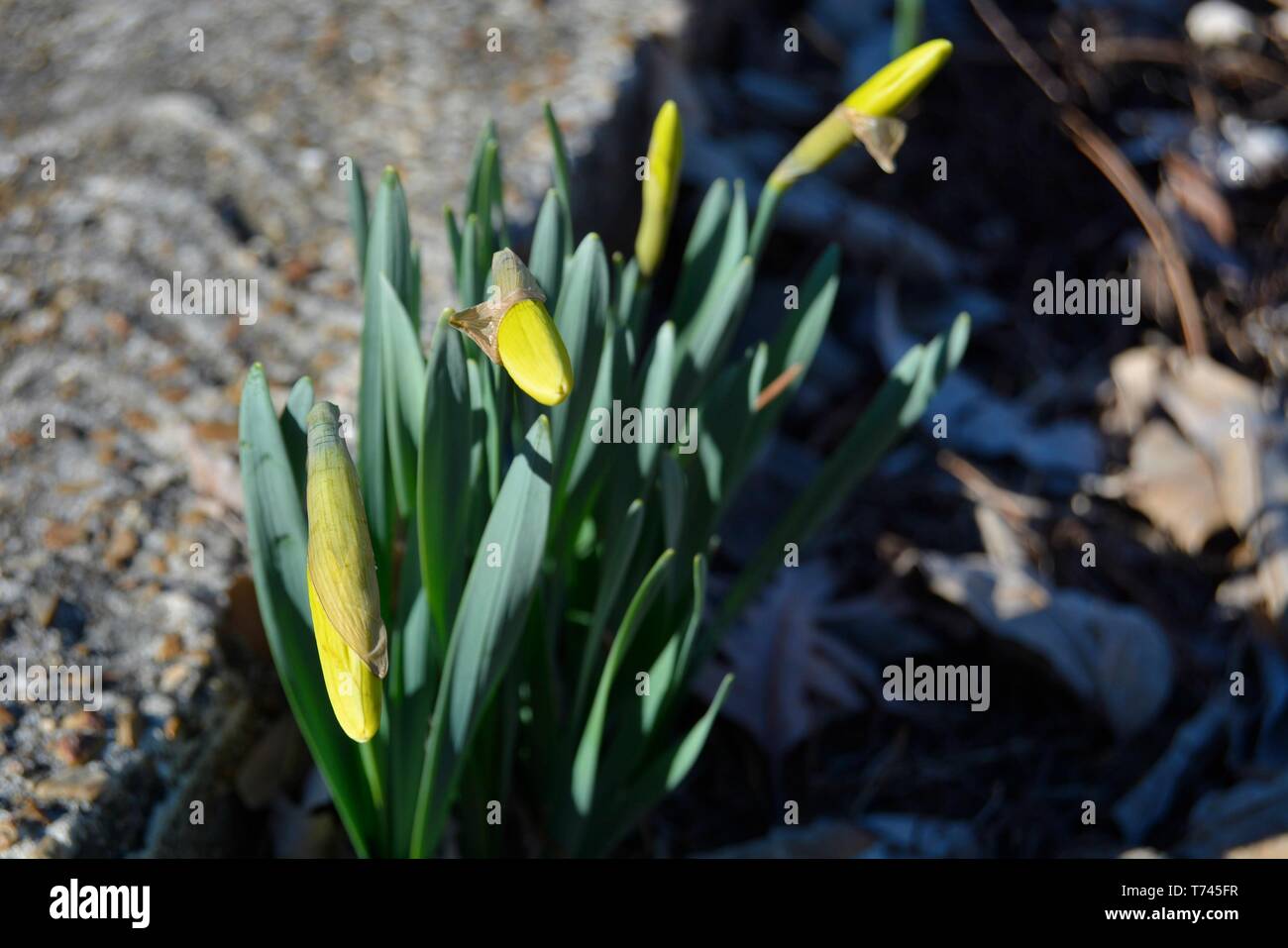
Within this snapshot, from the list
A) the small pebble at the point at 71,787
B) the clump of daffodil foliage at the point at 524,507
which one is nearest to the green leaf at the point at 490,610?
the clump of daffodil foliage at the point at 524,507

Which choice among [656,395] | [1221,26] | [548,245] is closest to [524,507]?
[656,395]

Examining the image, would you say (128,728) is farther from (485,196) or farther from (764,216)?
(764,216)

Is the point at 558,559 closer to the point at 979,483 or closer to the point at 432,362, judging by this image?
the point at 432,362

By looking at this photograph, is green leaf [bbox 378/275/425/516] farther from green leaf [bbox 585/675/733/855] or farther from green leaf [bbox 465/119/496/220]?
green leaf [bbox 585/675/733/855]

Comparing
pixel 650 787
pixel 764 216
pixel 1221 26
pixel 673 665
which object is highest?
pixel 1221 26
